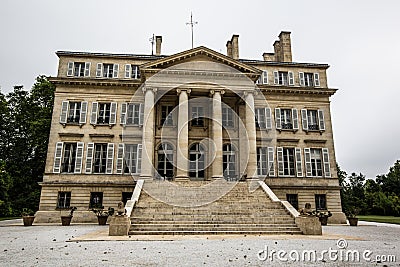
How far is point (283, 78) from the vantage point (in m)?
28.8

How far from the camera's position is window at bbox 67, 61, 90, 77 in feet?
86.5

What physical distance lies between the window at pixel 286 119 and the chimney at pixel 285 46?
18.9 ft

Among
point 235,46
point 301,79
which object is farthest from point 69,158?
point 301,79

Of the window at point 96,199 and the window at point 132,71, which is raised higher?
the window at point 132,71

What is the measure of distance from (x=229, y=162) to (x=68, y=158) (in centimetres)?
1230

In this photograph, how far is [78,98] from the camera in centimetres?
2567

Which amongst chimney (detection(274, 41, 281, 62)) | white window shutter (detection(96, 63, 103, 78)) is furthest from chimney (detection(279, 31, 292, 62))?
white window shutter (detection(96, 63, 103, 78))

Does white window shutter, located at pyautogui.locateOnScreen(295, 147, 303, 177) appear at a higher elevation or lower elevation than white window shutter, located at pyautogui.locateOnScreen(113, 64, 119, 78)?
lower

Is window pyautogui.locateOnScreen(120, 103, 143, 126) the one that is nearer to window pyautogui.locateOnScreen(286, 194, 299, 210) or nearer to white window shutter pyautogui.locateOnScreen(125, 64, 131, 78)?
white window shutter pyautogui.locateOnScreen(125, 64, 131, 78)

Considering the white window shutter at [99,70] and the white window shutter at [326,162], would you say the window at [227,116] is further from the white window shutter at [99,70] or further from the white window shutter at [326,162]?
the white window shutter at [99,70]

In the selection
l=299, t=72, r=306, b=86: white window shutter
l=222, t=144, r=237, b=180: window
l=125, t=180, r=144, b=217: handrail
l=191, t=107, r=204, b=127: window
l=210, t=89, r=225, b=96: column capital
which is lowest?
l=125, t=180, r=144, b=217: handrail

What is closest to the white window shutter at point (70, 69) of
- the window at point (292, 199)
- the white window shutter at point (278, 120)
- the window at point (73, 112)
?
the window at point (73, 112)

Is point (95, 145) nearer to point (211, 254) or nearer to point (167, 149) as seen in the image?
point (167, 149)

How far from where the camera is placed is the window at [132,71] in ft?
88.6
